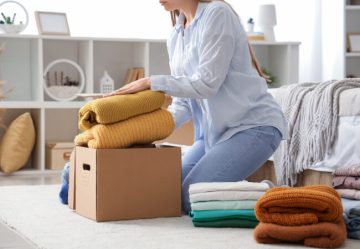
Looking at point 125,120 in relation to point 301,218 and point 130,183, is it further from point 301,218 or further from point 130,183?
point 301,218

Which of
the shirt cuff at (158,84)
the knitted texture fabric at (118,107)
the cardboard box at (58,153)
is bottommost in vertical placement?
the cardboard box at (58,153)

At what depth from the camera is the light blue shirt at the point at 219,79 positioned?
9.21 feet

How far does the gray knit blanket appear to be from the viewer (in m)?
3.30

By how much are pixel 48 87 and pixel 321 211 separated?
350cm

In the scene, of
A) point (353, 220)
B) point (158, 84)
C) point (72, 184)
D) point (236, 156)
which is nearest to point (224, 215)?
point (236, 156)

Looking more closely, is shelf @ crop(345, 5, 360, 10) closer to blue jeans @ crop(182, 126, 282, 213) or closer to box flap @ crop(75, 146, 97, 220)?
blue jeans @ crop(182, 126, 282, 213)

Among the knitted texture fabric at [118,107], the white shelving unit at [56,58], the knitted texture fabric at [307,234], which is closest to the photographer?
the knitted texture fabric at [307,234]

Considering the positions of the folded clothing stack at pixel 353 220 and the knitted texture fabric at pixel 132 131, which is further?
the knitted texture fabric at pixel 132 131

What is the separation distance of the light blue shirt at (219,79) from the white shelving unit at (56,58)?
252 centimetres

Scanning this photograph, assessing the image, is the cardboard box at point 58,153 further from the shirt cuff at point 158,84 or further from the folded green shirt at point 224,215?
the folded green shirt at point 224,215

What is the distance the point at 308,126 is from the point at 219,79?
0.72m

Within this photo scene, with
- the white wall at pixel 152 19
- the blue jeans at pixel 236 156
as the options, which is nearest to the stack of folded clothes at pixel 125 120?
the blue jeans at pixel 236 156

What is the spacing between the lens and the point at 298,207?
235 cm

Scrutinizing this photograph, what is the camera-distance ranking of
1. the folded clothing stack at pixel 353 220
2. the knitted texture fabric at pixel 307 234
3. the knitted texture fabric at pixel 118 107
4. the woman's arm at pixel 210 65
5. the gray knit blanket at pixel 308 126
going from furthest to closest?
the gray knit blanket at pixel 308 126, the woman's arm at pixel 210 65, the knitted texture fabric at pixel 118 107, the folded clothing stack at pixel 353 220, the knitted texture fabric at pixel 307 234
